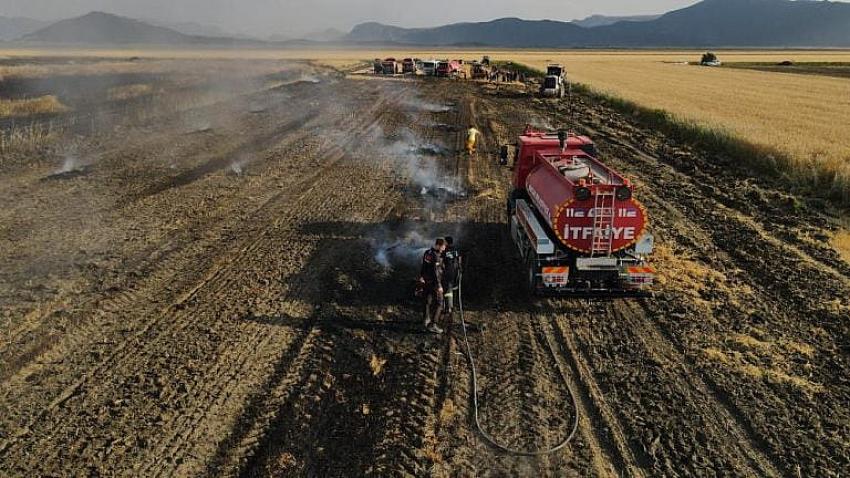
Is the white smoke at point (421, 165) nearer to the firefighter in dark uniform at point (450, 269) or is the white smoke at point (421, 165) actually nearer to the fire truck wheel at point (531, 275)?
the fire truck wheel at point (531, 275)

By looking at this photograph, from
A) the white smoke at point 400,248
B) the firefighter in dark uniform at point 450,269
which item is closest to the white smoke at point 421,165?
the white smoke at point 400,248

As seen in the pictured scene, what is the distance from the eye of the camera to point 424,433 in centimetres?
696

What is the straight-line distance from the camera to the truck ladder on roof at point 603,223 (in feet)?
31.7

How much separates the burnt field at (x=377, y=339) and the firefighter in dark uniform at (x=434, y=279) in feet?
1.14

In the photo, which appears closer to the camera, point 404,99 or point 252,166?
point 252,166

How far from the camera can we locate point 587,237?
9.96 meters

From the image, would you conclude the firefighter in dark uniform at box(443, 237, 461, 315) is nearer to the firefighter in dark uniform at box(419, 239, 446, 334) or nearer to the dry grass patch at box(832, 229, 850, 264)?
the firefighter in dark uniform at box(419, 239, 446, 334)

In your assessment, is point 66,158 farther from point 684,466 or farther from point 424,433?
point 684,466

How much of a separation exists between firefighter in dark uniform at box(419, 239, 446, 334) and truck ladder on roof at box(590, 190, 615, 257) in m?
2.61

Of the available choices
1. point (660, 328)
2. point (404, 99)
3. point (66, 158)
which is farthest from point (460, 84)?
point (660, 328)

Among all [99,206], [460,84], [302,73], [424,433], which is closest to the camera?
[424,433]

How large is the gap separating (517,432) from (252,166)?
51.5 feet

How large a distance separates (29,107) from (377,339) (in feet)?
98.7

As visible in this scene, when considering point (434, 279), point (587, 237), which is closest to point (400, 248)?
point (434, 279)
